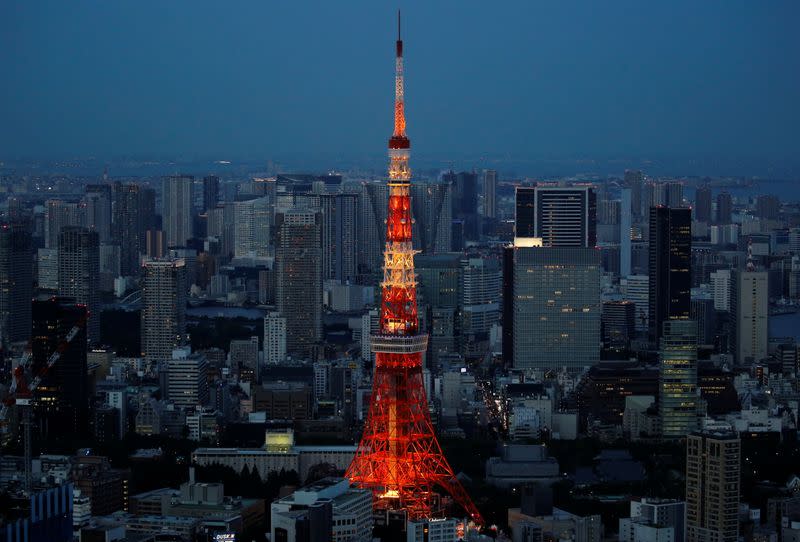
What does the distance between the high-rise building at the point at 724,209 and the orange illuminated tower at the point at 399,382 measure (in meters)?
11.7

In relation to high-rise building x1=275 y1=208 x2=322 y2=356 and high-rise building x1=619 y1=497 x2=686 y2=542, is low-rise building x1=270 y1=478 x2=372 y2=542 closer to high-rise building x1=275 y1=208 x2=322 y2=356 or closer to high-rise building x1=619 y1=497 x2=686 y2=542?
high-rise building x1=619 y1=497 x2=686 y2=542

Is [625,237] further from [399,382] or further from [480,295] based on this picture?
[399,382]

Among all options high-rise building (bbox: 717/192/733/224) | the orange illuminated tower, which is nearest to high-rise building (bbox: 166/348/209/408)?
the orange illuminated tower

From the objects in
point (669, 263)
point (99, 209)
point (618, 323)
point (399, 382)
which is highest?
point (99, 209)

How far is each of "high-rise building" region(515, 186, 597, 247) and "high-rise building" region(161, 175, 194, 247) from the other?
518 centimetres

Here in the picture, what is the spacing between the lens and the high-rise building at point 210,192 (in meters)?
27.2

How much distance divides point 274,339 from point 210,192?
12.4 ft

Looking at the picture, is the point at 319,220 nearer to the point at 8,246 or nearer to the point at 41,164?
the point at 8,246

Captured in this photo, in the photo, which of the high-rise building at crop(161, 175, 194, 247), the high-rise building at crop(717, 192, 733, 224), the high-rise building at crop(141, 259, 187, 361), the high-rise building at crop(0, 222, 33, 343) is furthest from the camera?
the high-rise building at crop(161, 175, 194, 247)

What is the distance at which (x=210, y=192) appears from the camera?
99.8 feet

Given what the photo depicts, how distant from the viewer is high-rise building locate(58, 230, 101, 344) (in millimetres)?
25062

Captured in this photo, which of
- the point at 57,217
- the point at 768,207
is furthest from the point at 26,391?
the point at 768,207

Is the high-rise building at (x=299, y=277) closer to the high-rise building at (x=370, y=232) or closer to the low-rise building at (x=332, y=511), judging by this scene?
the high-rise building at (x=370, y=232)

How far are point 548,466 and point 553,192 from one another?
1239 cm
